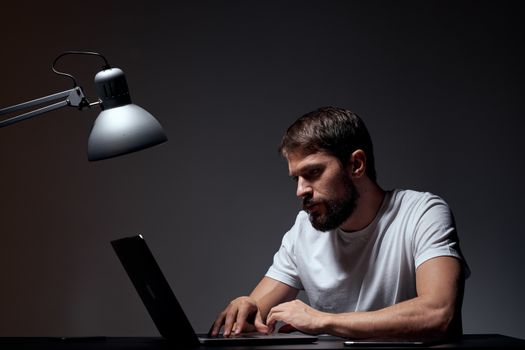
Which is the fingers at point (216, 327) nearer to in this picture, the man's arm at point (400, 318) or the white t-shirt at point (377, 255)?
the man's arm at point (400, 318)

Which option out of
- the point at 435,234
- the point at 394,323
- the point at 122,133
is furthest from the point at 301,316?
the point at 122,133

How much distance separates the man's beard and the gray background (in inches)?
41.3

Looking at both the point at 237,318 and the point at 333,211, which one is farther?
the point at 333,211

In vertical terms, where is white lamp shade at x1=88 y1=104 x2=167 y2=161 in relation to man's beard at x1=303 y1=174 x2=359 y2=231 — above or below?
above

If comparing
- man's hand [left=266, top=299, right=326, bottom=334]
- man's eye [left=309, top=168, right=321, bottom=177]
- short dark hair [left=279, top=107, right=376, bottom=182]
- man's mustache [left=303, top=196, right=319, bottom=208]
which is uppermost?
short dark hair [left=279, top=107, right=376, bottom=182]

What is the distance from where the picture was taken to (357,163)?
2.04 meters

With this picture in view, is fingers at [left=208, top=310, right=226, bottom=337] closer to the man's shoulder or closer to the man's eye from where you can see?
the man's eye

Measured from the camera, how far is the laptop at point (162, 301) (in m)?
1.46

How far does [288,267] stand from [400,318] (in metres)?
0.69

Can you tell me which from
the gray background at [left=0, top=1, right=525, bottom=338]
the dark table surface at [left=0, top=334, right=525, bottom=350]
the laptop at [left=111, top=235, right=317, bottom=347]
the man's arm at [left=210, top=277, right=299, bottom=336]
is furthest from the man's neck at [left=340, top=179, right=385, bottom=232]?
the gray background at [left=0, top=1, right=525, bottom=338]

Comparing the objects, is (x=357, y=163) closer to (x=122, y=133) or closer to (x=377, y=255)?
(x=377, y=255)

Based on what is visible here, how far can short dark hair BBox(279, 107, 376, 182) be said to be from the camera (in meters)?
1.98

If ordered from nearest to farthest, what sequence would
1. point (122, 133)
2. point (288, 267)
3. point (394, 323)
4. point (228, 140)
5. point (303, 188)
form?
point (394, 323), point (122, 133), point (303, 188), point (288, 267), point (228, 140)

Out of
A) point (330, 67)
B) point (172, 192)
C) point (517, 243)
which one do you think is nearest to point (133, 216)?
point (172, 192)
